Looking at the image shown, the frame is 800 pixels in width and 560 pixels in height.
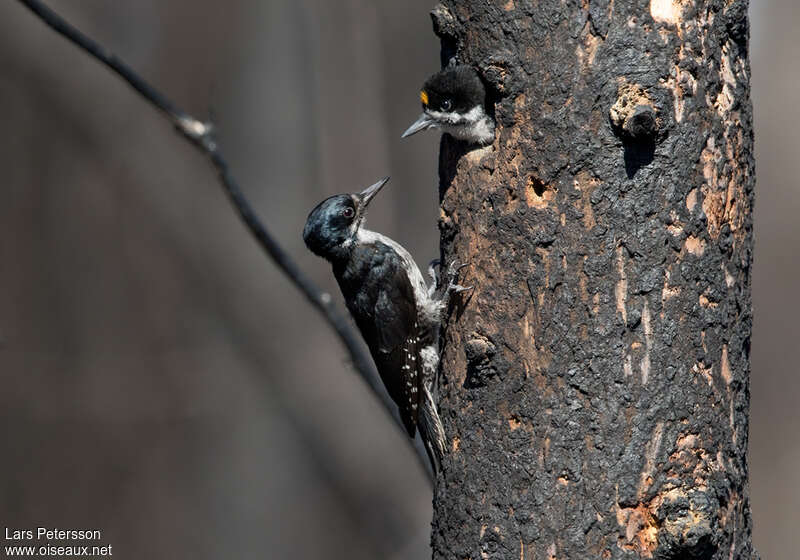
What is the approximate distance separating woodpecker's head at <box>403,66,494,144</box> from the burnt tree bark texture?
0.20 m

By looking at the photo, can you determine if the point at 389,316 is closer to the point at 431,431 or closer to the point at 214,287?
the point at 431,431

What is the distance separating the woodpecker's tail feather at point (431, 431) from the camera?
3619 mm

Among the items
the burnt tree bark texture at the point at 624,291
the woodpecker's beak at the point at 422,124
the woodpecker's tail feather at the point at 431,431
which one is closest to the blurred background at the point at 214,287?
the woodpecker's tail feather at the point at 431,431

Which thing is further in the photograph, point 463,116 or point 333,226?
point 333,226

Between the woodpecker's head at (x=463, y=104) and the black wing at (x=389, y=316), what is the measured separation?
1.13 m

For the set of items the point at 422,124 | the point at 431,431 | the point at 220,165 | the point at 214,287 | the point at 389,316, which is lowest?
the point at 214,287

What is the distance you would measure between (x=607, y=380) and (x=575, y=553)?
1.82 feet

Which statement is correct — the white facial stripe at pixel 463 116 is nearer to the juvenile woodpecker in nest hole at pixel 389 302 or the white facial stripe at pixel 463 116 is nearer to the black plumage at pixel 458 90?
the black plumage at pixel 458 90

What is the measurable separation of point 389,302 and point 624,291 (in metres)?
1.79

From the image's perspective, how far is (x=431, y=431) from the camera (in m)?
3.90

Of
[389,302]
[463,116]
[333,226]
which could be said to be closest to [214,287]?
[333,226]

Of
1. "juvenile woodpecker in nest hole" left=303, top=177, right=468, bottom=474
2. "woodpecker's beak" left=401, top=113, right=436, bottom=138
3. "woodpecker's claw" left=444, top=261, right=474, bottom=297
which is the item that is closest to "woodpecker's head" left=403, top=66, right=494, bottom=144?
"woodpecker's beak" left=401, top=113, right=436, bottom=138

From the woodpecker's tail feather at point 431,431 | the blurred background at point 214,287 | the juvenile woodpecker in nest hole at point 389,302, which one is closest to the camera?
the woodpecker's tail feather at point 431,431

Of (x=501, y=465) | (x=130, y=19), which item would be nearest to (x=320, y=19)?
(x=130, y=19)
